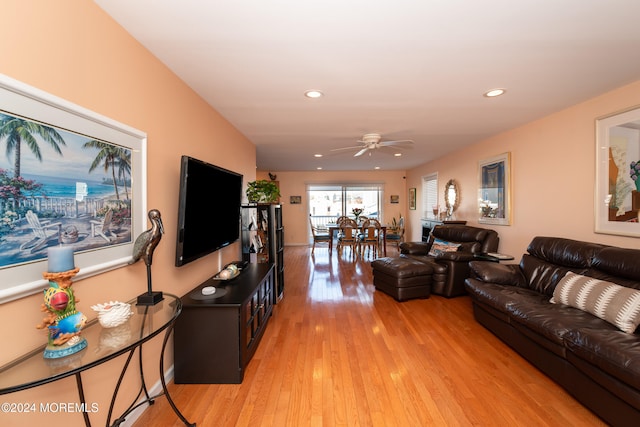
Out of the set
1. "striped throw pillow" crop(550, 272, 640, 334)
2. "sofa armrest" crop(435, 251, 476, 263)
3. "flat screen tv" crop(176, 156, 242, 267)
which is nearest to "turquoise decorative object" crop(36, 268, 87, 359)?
"flat screen tv" crop(176, 156, 242, 267)

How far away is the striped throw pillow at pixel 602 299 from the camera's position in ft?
6.16

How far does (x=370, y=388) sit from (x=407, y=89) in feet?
8.27

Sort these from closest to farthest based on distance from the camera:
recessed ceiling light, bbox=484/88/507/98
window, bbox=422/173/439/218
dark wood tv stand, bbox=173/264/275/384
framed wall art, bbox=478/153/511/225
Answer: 1. dark wood tv stand, bbox=173/264/275/384
2. recessed ceiling light, bbox=484/88/507/98
3. framed wall art, bbox=478/153/511/225
4. window, bbox=422/173/439/218

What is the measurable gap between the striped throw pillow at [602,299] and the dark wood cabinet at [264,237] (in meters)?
2.99

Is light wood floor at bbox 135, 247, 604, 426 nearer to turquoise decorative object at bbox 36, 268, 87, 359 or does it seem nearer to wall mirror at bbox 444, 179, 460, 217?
turquoise decorative object at bbox 36, 268, 87, 359

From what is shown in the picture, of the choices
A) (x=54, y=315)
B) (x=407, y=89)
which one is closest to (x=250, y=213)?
(x=407, y=89)

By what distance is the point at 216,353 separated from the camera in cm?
205

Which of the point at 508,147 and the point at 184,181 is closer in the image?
the point at 184,181

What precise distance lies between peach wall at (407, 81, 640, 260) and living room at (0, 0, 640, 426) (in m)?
0.01

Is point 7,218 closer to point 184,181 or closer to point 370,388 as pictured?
point 184,181

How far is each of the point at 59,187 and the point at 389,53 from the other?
2.04 meters

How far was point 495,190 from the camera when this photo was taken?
4.28m

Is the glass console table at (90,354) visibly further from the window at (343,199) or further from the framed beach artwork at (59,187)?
the window at (343,199)

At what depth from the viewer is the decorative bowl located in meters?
1.20
